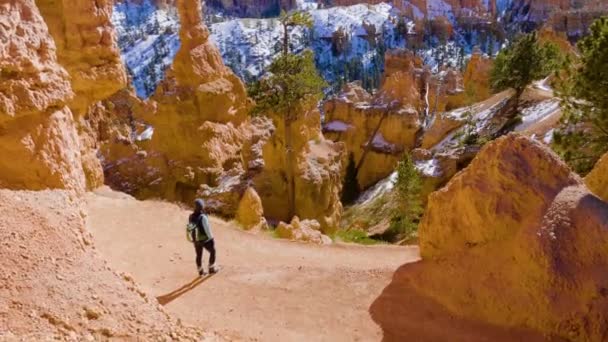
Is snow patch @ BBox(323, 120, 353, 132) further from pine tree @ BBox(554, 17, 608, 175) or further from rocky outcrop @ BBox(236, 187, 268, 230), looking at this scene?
rocky outcrop @ BBox(236, 187, 268, 230)

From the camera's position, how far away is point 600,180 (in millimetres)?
8906

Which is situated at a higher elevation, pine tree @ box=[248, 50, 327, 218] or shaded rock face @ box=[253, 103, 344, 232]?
pine tree @ box=[248, 50, 327, 218]

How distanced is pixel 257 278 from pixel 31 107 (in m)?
5.04

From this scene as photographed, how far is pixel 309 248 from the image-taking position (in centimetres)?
1285

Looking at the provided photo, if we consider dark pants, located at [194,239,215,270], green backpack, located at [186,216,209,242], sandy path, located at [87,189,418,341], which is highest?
green backpack, located at [186,216,209,242]

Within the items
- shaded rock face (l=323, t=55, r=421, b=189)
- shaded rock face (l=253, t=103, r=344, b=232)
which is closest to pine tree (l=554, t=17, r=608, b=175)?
shaded rock face (l=253, t=103, r=344, b=232)

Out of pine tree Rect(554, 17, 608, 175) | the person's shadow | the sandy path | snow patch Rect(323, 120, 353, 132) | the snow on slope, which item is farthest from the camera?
the snow on slope

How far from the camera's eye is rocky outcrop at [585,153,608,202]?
873 centimetres

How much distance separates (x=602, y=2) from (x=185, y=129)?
10326 centimetres

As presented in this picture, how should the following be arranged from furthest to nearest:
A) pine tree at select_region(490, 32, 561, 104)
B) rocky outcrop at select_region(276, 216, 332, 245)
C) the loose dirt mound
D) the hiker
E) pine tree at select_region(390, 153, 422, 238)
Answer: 1. pine tree at select_region(490, 32, 561, 104)
2. pine tree at select_region(390, 153, 422, 238)
3. rocky outcrop at select_region(276, 216, 332, 245)
4. the hiker
5. the loose dirt mound

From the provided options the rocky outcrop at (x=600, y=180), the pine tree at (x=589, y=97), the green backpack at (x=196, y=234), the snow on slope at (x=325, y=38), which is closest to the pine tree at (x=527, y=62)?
the pine tree at (x=589, y=97)

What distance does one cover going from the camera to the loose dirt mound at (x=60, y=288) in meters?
5.28

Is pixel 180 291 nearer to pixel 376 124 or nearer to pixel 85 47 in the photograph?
pixel 85 47

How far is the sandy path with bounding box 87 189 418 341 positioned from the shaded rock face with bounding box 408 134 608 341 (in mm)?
1407
